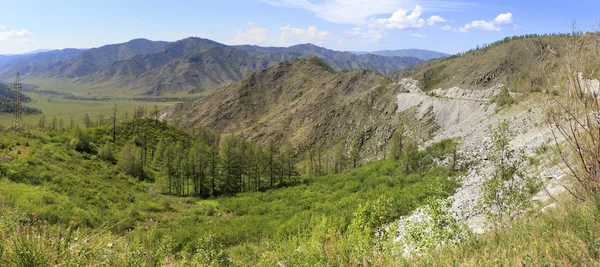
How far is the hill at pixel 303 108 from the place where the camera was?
9566 centimetres

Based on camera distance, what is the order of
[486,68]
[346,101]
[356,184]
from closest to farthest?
[356,184], [486,68], [346,101]

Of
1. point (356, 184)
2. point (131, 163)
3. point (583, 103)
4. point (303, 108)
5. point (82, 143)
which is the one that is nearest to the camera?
point (583, 103)

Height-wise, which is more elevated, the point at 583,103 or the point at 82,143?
the point at 583,103

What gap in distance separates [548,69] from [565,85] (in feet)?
2.10

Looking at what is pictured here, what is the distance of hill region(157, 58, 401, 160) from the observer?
314 ft

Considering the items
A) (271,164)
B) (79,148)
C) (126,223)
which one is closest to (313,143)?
(271,164)

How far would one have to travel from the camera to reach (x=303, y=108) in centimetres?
12506

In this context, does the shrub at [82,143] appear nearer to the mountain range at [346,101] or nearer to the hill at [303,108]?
the mountain range at [346,101]

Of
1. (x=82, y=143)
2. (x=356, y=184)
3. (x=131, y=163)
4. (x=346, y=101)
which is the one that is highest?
(x=346, y=101)

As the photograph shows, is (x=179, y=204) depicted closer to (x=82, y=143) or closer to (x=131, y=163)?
(x=131, y=163)

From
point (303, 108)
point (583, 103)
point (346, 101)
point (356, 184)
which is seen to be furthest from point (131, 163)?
point (303, 108)

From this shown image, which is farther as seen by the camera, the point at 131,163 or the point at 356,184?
the point at 131,163

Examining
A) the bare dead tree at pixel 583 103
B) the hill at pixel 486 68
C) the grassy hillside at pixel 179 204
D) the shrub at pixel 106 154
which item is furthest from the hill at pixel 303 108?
the bare dead tree at pixel 583 103

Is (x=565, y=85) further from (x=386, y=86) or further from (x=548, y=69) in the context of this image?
(x=386, y=86)
